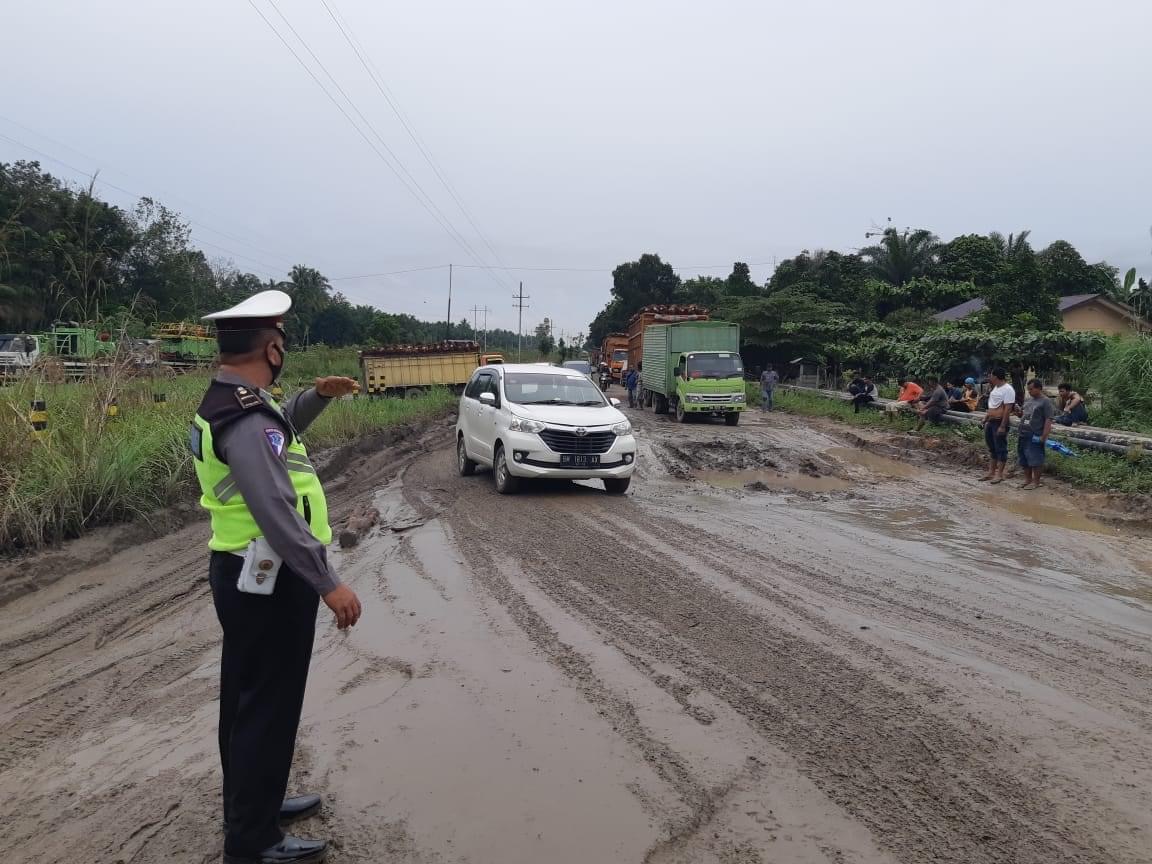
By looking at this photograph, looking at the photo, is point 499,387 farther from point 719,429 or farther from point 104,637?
point 719,429

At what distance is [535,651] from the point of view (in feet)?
16.4

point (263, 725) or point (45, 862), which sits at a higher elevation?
point (263, 725)

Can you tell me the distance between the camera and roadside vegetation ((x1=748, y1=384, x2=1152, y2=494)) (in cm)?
1246

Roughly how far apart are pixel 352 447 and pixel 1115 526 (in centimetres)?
1176

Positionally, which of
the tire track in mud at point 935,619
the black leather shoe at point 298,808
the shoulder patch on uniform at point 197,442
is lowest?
the tire track in mud at point 935,619

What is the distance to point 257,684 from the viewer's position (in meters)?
2.81

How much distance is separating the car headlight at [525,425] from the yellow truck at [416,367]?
52.5ft

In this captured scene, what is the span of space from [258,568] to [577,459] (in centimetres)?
775

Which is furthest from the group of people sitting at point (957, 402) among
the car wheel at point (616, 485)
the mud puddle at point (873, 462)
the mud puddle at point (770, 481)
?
the car wheel at point (616, 485)

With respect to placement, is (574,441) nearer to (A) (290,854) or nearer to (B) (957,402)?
(A) (290,854)

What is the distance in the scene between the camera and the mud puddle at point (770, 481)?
1250 cm

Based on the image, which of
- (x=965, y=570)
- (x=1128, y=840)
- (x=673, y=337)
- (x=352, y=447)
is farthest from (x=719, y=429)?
(x=1128, y=840)

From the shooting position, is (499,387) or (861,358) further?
(861,358)

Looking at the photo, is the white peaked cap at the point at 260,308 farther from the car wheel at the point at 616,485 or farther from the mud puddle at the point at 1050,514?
the mud puddle at the point at 1050,514
